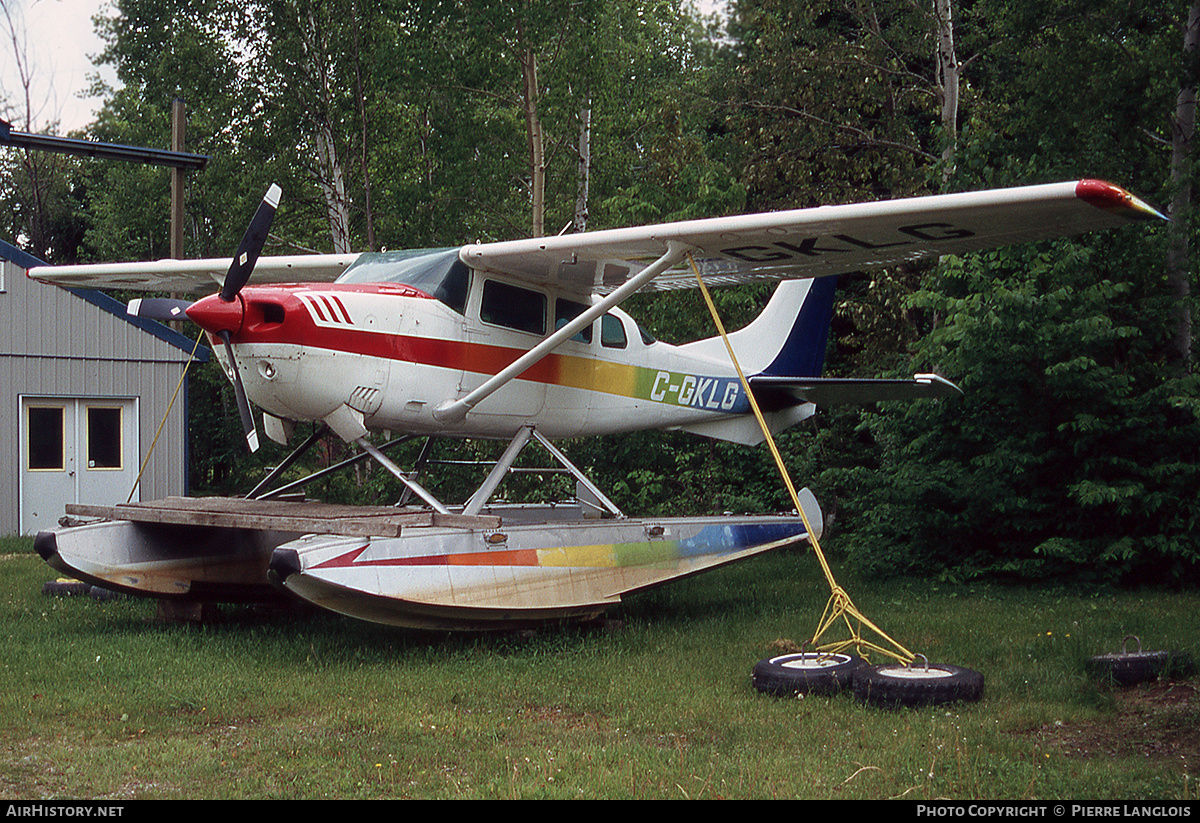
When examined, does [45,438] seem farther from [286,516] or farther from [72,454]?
[286,516]

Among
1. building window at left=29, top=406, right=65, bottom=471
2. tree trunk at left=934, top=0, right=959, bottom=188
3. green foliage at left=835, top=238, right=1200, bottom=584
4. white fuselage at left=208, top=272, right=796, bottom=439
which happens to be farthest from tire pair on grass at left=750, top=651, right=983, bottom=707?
building window at left=29, top=406, right=65, bottom=471

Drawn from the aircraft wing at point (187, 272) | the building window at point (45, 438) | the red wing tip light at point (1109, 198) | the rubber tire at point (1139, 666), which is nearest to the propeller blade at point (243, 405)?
the aircraft wing at point (187, 272)

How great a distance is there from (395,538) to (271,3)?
1431cm

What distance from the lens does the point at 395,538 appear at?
7.35 m

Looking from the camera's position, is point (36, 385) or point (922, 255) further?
point (36, 385)

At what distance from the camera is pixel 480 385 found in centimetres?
894

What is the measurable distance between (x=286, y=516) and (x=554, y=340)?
8.14ft

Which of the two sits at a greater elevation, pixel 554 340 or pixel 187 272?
pixel 187 272

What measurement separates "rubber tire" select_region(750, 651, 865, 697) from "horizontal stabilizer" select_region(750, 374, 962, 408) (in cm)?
440

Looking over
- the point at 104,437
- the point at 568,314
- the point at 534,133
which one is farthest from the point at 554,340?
the point at 104,437

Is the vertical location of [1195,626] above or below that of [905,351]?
below

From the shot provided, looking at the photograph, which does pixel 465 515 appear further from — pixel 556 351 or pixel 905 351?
pixel 905 351

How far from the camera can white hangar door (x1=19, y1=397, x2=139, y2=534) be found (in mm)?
16328

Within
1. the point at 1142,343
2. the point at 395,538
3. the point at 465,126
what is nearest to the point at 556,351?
the point at 395,538
